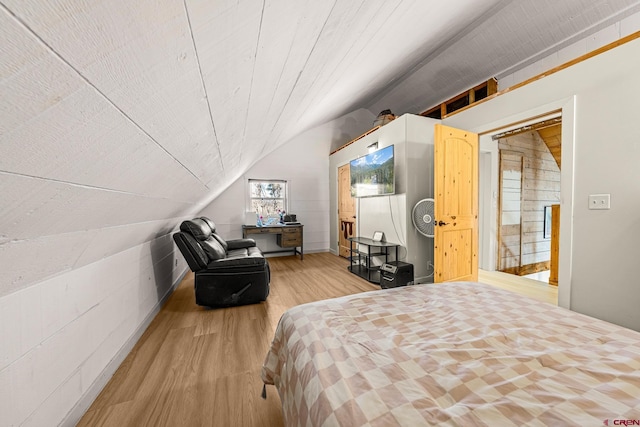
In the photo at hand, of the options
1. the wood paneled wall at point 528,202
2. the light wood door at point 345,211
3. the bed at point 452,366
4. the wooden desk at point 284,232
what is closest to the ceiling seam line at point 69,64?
the bed at point 452,366

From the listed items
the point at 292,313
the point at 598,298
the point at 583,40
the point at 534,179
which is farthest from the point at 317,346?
the point at 534,179

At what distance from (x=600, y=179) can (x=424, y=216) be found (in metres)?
1.58

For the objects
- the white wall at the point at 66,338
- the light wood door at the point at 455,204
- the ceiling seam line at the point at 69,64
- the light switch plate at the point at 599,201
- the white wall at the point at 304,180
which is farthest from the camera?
the white wall at the point at 304,180

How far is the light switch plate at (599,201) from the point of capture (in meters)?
1.96

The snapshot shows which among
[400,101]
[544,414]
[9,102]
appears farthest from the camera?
[400,101]

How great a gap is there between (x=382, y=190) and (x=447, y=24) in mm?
2001

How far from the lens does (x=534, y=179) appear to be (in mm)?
4191

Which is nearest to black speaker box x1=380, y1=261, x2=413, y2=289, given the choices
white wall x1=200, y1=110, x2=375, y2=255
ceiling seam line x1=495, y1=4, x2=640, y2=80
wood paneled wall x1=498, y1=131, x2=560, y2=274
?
wood paneled wall x1=498, y1=131, x2=560, y2=274

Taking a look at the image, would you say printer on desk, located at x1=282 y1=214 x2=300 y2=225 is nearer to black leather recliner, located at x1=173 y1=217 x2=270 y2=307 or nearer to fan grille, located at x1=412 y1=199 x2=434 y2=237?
black leather recliner, located at x1=173 y1=217 x2=270 y2=307

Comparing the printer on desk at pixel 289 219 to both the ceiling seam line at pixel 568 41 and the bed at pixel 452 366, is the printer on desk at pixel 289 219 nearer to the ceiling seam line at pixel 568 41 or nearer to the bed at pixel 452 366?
the bed at pixel 452 366

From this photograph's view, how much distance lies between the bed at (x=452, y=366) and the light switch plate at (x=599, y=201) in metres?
1.46

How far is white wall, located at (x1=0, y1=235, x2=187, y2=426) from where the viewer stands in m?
0.91

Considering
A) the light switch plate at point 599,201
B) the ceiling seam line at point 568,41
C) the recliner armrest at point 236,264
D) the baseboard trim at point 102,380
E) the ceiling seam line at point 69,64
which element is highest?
the ceiling seam line at point 568,41

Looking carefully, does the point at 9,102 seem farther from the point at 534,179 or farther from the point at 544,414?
the point at 534,179
